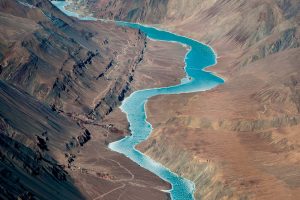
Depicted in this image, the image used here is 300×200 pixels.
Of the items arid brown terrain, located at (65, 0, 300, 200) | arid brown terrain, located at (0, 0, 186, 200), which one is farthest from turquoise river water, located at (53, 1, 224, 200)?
arid brown terrain, located at (0, 0, 186, 200)

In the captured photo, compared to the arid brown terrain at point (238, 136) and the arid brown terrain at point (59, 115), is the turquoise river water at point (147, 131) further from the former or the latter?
the arid brown terrain at point (59, 115)

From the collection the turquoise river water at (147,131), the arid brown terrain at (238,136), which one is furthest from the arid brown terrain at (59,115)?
the arid brown terrain at (238,136)

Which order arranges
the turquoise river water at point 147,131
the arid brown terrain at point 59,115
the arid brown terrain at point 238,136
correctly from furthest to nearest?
the turquoise river water at point 147,131, the arid brown terrain at point 238,136, the arid brown terrain at point 59,115

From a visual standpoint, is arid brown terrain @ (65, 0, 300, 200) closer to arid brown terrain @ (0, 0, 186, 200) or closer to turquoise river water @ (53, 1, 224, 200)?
turquoise river water @ (53, 1, 224, 200)

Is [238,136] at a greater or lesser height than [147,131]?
lesser

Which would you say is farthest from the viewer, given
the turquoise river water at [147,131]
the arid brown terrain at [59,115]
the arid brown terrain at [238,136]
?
the turquoise river water at [147,131]

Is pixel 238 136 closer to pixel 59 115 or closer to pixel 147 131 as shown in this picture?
pixel 147 131

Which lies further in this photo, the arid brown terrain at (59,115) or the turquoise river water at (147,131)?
the turquoise river water at (147,131)

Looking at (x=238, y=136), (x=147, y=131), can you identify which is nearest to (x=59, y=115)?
(x=147, y=131)
